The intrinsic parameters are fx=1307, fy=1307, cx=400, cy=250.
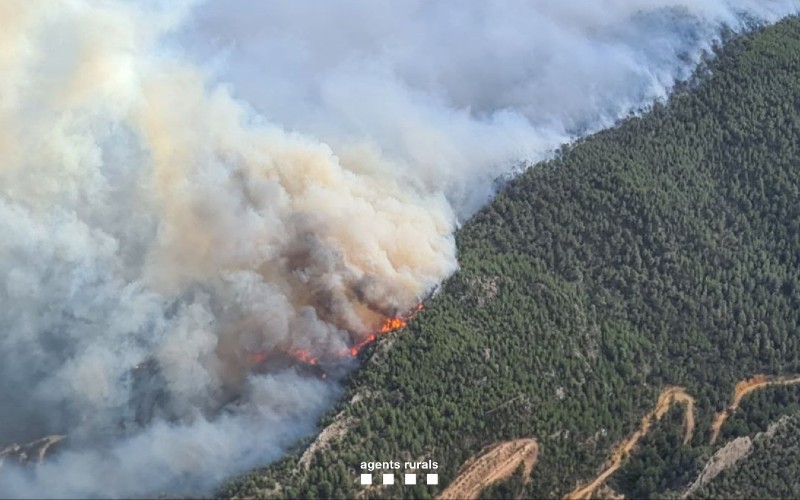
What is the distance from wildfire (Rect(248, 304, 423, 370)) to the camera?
337 feet

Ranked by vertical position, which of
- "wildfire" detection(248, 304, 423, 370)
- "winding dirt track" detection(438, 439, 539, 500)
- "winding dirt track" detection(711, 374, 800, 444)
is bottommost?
"winding dirt track" detection(438, 439, 539, 500)

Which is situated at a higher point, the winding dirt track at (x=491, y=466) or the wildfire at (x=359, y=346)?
the wildfire at (x=359, y=346)

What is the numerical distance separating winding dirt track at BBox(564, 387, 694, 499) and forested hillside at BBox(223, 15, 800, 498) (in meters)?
0.70

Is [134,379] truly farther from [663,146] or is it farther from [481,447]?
[663,146]

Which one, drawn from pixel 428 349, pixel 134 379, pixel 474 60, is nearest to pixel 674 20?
pixel 474 60

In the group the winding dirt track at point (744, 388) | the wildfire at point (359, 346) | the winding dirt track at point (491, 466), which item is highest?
the wildfire at point (359, 346)

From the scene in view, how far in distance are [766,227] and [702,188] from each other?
6858 millimetres

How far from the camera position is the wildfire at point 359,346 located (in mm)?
102688

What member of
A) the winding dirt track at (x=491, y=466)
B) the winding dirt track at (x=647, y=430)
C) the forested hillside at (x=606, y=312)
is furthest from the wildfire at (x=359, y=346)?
the winding dirt track at (x=647, y=430)

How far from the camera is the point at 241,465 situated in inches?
3681

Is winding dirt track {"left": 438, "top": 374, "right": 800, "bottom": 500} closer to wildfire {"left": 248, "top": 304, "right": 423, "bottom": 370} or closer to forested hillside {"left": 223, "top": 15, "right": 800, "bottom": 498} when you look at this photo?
forested hillside {"left": 223, "top": 15, "right": 800, "bottom": 498}

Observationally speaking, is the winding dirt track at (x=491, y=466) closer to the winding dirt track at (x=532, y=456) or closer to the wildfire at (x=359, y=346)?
the winding dirt track at (x=532, y=456)

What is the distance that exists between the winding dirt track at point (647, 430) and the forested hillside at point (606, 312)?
0.70 meters

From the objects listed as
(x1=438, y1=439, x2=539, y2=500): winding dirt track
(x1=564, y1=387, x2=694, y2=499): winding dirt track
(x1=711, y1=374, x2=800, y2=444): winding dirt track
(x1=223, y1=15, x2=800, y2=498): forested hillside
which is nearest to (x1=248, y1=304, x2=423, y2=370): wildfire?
(x1=223, y1=15, x2=800, y2=498): forested hillside
